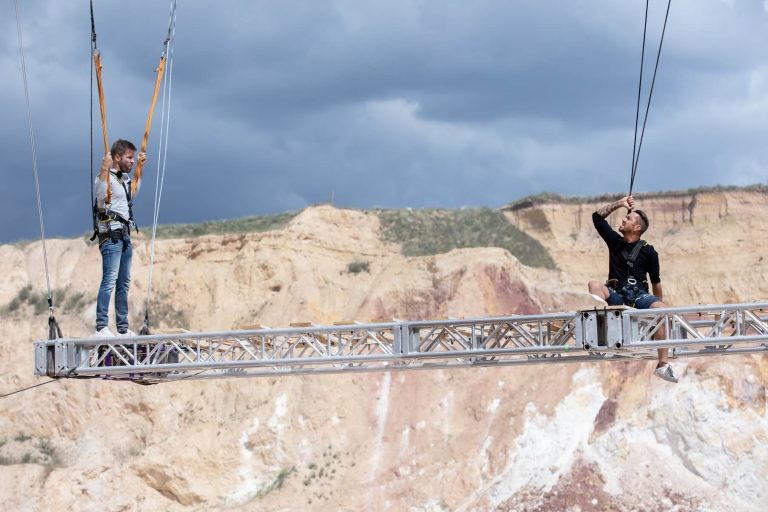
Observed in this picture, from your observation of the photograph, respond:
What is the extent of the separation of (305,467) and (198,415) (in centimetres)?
414

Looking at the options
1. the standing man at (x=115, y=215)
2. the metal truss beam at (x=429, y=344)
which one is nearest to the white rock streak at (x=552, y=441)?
the metal truss beam at (x=429, y=344)

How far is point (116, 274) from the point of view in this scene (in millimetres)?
20125

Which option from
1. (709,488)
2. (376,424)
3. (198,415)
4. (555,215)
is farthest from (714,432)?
(555,215)

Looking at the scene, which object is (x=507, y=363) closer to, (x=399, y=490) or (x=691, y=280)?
(x=399, y=490)

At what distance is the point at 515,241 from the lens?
161 feet

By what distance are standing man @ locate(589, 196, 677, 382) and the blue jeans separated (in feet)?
22.9

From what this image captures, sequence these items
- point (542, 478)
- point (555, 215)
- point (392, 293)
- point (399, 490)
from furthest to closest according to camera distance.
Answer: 1. point (555, 215)
2. point (392, 293)
3. point (399, 490)
4. point (542, 478)

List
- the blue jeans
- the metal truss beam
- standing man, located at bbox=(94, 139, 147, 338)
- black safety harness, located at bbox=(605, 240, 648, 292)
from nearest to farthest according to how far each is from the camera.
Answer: black safety harness, located at bbox=(605, 240, 648, 292)
the metal truss beam
standing man, located at bbox=(94, 139, 147, 338)
the blue jeans

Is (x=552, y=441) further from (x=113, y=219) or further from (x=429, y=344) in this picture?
(x=113, y=219)

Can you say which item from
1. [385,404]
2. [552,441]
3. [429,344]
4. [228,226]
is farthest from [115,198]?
[228,226]

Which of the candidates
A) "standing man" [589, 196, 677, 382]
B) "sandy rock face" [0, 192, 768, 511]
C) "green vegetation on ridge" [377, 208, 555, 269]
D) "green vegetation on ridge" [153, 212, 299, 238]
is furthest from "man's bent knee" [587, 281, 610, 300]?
"green vegetation on ridge" [153, 212, 299, 238]

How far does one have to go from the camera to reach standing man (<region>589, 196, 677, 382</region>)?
1822 centimetres

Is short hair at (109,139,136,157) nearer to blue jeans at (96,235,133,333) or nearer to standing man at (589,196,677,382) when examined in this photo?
blue jeans at (96,235,133,333)

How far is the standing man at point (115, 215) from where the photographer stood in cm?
1973
